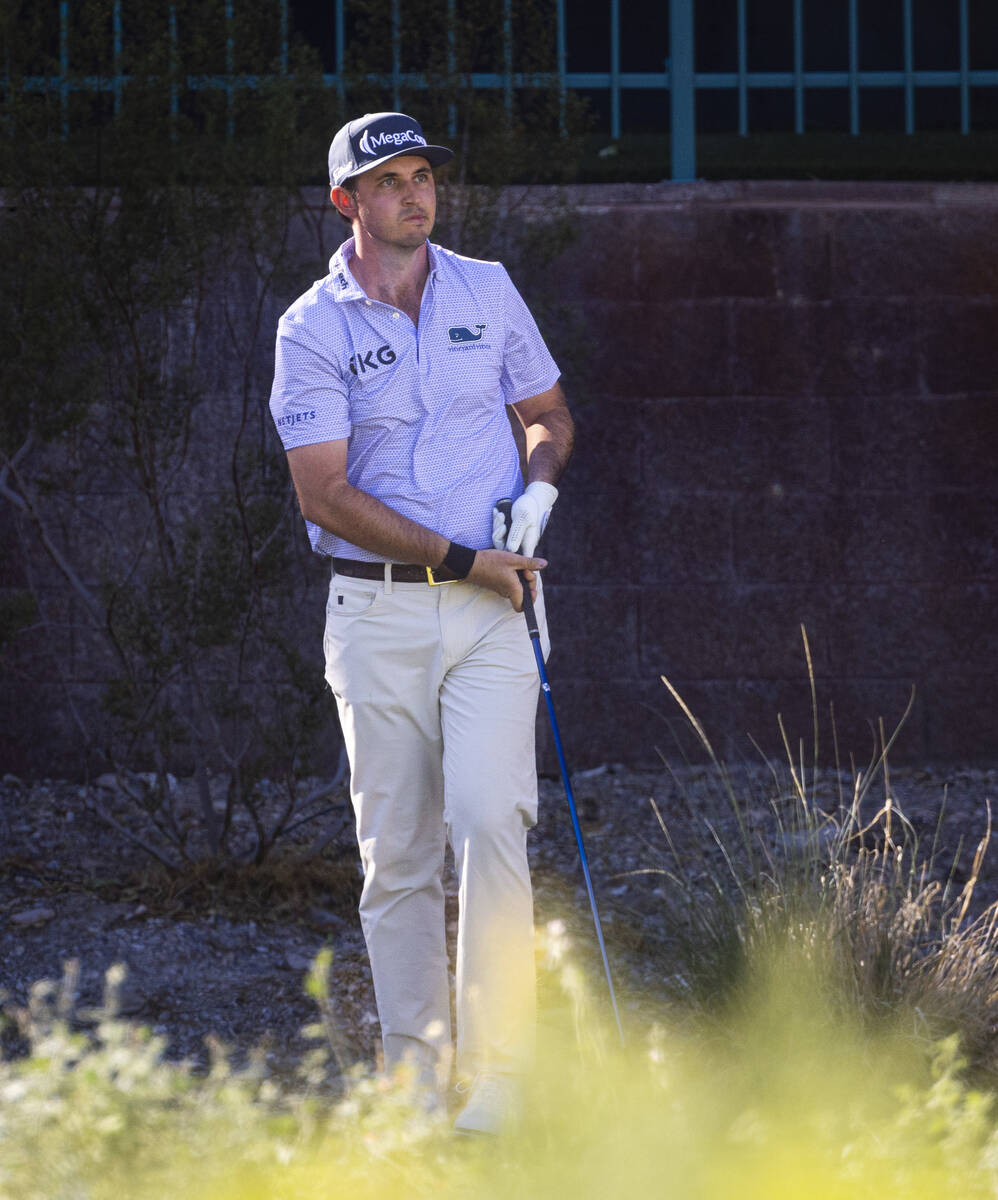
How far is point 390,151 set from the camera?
3.28 meters

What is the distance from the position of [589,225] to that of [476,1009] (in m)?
3.85

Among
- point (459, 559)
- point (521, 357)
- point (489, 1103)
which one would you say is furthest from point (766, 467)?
point (489, 1103)

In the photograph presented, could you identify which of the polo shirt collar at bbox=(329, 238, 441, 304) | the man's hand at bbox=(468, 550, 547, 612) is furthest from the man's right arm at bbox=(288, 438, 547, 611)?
the polo shirt collar at bbox=(329, 238, 441, 304)

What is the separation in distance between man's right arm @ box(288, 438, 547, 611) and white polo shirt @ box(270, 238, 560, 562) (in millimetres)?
51

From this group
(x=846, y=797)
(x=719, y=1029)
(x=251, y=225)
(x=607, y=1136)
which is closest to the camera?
(x=607, y=1136)

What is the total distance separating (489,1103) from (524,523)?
115 cm

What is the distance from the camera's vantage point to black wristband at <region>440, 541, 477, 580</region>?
126 inches

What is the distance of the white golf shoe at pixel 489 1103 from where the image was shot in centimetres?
295

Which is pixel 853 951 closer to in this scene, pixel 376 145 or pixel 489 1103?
pixel 489 1103

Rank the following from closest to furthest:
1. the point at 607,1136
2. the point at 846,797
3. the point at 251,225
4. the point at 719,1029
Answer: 1. the point at 607,1136
2. the point at 719,1029
3. the point at 251,225
4. the point at 846,797

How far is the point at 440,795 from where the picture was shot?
344 centimetres

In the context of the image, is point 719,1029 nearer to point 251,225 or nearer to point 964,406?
point 251,225

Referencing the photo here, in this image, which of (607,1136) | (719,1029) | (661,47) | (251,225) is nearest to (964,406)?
(661,47)

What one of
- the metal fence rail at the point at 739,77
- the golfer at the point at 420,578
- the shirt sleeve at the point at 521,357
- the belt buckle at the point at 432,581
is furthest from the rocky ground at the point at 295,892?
the metal fence rail at the point at 739,77
